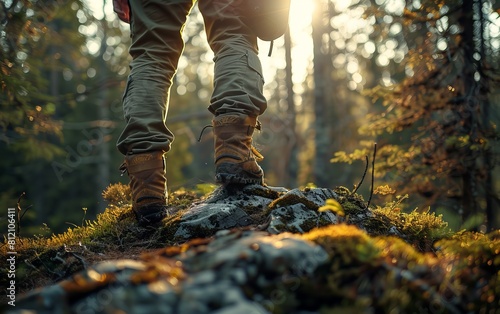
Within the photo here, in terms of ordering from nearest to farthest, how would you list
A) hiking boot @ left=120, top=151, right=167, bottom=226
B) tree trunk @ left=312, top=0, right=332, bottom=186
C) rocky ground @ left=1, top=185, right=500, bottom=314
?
rocky ground @ left=1, top=185, right=500, bottom=314 < hiking boot @ left=120, top=151, right=167, bottom=226 < tree trunk @ left=312, top=0, right=332, bottom=186

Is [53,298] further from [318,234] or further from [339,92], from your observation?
[339,92]

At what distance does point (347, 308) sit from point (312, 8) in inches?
562

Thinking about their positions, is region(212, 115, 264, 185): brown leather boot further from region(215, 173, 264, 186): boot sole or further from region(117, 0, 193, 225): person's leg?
region(117, 0, 193, 225): person's leg

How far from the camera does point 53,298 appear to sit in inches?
56.2

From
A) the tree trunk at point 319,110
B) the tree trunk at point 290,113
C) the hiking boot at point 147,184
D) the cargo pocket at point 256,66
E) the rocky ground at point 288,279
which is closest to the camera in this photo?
the rocky ground at point 288,279

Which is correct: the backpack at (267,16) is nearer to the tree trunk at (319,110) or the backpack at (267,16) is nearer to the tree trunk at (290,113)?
the tree trunk at (319,110)

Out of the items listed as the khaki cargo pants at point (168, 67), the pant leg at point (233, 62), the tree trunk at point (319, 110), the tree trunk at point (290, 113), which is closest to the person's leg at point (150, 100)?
the khaki cargo pants at point (168, 67)

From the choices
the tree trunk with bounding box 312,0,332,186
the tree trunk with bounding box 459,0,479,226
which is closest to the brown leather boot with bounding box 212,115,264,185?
the tree trunk with bounding box 459,0,479,226

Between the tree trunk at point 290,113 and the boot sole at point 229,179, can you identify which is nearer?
the boot sole at point 229,179

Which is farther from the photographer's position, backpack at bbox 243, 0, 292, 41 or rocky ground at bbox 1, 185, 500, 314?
backpack at bbox 243, 0, 292, 41

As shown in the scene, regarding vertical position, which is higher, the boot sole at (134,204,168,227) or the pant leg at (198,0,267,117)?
the pant leg at (198,0,267,117)

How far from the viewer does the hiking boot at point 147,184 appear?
10.7 feet

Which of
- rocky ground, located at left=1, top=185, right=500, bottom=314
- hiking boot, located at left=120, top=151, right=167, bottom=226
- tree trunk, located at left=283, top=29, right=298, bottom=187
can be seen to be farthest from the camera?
tree trunk, located at left=283, top=29, right=298, bottom=187

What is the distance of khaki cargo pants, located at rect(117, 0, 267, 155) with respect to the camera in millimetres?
3289
